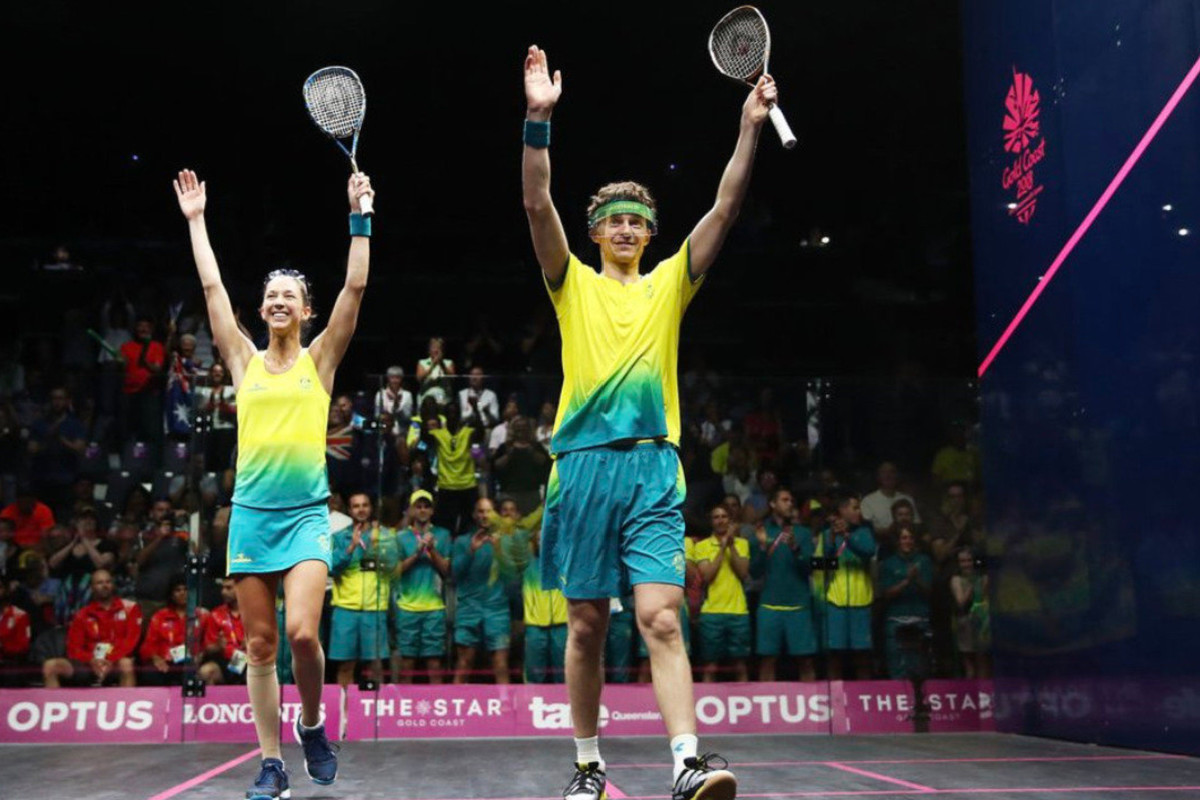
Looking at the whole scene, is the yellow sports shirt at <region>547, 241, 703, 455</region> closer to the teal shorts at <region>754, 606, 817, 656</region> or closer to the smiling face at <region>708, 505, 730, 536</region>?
the smiling face at <region>708, 505, 730, 536</region>

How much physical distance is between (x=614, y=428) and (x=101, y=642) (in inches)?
194

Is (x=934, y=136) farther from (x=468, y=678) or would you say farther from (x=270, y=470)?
(x=270, y=470)

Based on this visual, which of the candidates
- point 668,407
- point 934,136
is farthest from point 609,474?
point 934,136

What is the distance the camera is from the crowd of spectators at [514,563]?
20.8 ft

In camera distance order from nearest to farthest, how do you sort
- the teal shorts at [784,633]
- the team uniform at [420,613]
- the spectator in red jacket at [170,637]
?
the team uniform at [420,613], the teal shorts at [784,633], the spectator in red jacket at [170,637]

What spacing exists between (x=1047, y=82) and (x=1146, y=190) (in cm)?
108

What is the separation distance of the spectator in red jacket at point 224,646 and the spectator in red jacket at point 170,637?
322 millimetres

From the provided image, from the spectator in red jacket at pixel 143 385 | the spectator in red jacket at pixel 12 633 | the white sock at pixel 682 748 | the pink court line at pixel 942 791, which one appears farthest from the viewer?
the spectator in red jacket at pixel 143 385

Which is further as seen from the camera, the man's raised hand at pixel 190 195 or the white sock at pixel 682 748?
the man's raised hand at pixel 190 195

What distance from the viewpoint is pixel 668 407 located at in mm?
3004

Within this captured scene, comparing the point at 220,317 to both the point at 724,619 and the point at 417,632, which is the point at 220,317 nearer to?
the point at 417,632

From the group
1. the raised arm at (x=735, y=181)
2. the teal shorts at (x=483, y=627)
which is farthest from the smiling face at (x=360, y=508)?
the raised arm at (x=735, y=181)

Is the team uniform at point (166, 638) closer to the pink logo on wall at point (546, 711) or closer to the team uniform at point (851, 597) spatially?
the pink logo on wall at point (546, 711)

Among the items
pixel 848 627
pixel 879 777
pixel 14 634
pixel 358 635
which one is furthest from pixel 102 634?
pixel 879 777
